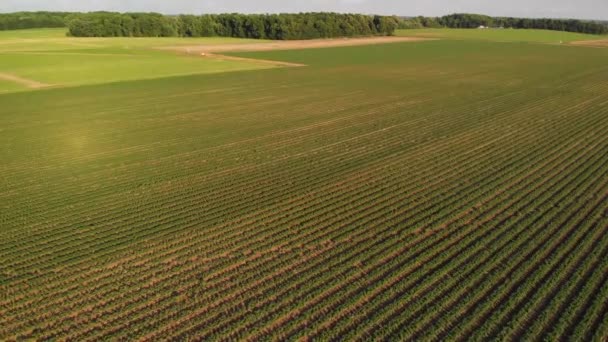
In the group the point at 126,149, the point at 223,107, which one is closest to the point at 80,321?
the point at 126,149

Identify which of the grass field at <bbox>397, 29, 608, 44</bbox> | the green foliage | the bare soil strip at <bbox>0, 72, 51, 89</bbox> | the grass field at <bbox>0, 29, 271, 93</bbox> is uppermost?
the green foliage

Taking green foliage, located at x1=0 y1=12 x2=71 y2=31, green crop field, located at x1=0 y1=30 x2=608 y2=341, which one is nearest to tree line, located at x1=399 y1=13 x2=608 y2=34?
green foliage, located at x1=0 y1=12 x2=71 y2=31

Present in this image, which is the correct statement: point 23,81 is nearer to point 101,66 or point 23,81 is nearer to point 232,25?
point 101,66

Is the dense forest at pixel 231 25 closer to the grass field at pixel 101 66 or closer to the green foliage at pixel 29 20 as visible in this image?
the green foliage at pixel 29 20

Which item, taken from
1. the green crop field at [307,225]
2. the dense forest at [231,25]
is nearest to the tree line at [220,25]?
the dense forest at [231,25]

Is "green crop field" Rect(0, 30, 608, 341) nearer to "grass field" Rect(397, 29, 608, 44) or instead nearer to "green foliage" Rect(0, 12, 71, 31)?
"grass field" Rect(397, 29, 608, 44)

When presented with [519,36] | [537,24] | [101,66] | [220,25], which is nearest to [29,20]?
[220,25]

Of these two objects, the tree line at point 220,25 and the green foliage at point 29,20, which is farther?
the green foliage at point 29,20
